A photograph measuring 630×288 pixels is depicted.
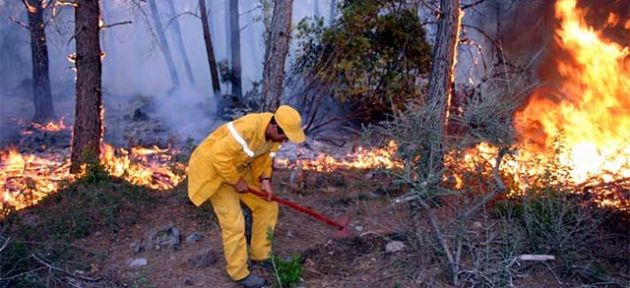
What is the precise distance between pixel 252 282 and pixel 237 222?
1.70ft

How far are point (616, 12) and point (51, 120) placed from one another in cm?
1519

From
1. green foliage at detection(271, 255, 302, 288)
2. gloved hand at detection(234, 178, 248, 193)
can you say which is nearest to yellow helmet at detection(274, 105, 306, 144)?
gloved hand at detection(234, 178, 248, 193)

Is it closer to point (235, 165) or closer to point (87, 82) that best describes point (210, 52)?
point (87, 82)

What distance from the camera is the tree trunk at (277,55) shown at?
698cm

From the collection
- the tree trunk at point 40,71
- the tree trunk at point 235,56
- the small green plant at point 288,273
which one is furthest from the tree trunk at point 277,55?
the tree trunk at point 235,56

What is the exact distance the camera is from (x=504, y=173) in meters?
6.06

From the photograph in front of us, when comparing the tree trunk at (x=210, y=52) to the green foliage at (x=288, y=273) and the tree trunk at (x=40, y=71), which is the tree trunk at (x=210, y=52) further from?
the green foliage at (x=288, y=273)

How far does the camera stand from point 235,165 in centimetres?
495

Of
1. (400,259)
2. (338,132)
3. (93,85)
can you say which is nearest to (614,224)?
(400,259)

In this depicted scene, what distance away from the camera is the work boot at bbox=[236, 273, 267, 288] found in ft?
16.5

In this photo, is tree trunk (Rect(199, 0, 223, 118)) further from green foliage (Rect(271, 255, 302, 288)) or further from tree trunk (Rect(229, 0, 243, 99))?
green foliage (Rect(271, 255, 302, 288))

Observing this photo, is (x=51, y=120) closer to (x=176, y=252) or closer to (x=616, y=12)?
(x=176, y=252)

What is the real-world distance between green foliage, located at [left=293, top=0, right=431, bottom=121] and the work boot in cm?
858

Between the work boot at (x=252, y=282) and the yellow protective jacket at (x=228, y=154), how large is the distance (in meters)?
0.74
